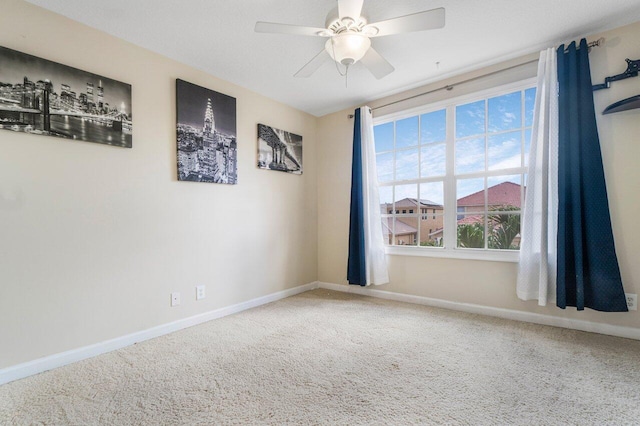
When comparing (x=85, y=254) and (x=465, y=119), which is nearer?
(x=85, y=254)

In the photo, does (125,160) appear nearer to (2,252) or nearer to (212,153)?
(212,153)

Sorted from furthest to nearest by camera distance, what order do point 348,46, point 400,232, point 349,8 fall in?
point 400,232 → point 348,46 → point 349,8

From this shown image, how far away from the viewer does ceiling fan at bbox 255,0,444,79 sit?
1.64 metres

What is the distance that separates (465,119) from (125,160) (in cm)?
325

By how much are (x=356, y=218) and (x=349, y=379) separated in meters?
2.10

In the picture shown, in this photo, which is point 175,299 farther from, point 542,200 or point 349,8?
point 542,200

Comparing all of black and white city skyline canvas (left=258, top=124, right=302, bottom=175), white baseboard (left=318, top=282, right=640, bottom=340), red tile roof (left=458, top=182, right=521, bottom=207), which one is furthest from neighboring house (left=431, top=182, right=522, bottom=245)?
black and white city skyline canvas (left=258, top=124, right=302, bottom=175)

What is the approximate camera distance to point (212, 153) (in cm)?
288

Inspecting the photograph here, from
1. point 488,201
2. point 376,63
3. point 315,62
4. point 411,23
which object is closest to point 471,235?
point 488,201

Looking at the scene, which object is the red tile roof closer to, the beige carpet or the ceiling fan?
the beige carpet

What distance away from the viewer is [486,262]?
2883 mm

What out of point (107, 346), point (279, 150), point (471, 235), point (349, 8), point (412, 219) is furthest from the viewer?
point (279, 150)

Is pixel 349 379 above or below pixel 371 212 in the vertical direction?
below

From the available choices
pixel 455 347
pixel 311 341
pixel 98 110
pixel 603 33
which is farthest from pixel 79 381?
pixel 603 33
